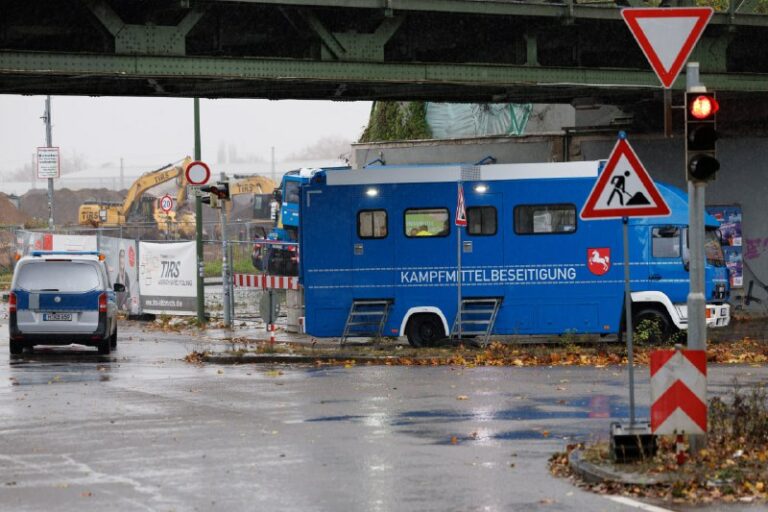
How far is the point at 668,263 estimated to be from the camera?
2445 centimetres

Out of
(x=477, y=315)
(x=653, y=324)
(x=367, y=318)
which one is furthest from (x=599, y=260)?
(x=367, y=318)

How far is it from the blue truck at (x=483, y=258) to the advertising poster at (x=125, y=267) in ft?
40.8

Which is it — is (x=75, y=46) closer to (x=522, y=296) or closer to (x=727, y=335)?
(x=522, y=296)

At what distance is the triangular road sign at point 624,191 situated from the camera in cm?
1196

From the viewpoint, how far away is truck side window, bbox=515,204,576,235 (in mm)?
24641

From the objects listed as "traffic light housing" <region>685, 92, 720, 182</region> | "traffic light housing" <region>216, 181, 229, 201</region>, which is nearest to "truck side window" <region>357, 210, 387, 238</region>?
"traffic light housing" <region>216, 181, 229, 201</region>

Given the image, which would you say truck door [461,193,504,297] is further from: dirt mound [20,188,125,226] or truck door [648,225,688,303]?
dirt mound [20,188,125,226]

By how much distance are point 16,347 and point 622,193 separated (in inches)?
610

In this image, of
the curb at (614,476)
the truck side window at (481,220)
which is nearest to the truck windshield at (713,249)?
the truck side window at (481,220)

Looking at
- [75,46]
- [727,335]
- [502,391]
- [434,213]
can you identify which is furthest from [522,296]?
[75,46]

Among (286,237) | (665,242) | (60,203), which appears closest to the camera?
(665,242)

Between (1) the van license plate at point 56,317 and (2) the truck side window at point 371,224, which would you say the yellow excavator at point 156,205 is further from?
(1) the van license plate at point 56,317

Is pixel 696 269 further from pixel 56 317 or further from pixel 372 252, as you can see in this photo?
pixel 56 317

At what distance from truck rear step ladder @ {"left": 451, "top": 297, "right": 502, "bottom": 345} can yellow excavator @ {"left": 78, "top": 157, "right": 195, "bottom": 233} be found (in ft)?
145
